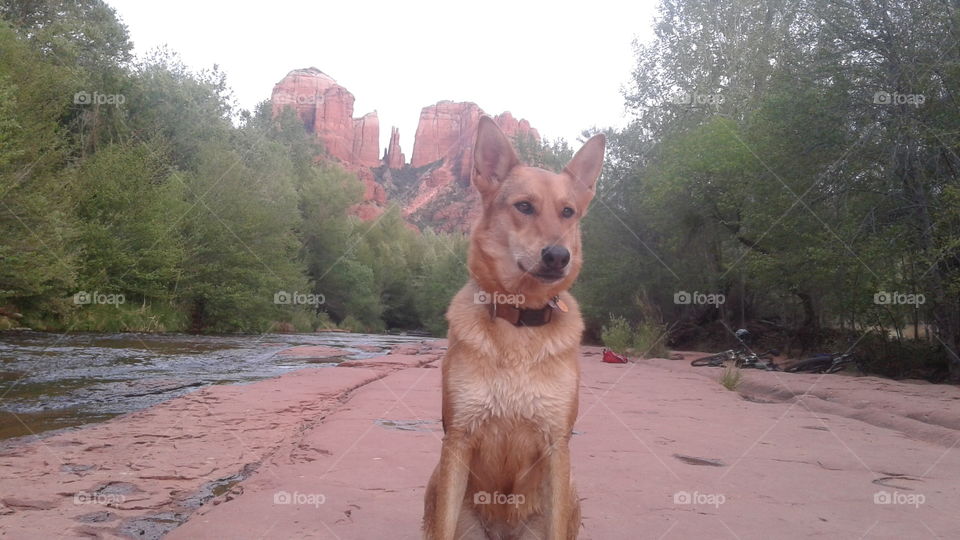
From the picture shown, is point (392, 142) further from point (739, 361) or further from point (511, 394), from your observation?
point (511, 394)

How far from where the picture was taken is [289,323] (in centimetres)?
3816

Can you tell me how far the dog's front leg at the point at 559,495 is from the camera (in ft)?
9.35

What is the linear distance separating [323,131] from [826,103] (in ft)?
475

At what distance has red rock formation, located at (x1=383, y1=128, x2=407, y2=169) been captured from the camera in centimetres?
16288

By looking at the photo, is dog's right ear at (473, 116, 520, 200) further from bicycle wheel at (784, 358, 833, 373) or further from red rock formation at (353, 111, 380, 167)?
red rock formation at (353, 111, 380, 167)

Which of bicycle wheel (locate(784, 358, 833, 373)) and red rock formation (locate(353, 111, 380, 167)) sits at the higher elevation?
red rock formation (locate(353, 111, 380, 167))

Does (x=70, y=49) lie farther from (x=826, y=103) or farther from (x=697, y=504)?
(x=697, y=504)

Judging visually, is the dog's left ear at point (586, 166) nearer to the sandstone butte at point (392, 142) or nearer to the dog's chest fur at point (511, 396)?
the dog's chest fur at point (511, 396)

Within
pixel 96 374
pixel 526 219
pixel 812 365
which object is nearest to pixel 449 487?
pixel 526 219

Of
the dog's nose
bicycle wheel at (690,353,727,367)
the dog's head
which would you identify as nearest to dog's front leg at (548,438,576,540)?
the dog's head

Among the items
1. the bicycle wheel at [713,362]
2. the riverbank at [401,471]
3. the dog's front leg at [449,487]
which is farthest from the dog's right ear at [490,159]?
the bicycle wheel at [713,362]

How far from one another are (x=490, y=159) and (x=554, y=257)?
2.98 ft

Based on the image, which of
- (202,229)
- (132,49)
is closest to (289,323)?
→ (202,229)

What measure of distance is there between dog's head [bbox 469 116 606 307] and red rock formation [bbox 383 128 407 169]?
162m
